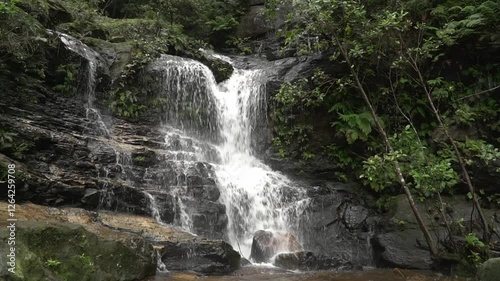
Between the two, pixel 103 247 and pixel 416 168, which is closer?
pixel 103 247

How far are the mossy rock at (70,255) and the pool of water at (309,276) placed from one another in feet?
1.93

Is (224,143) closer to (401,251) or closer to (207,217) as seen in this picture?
(207,217)

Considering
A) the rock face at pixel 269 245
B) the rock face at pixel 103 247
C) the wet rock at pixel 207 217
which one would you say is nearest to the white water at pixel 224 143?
the wet rock at pixel 207 217

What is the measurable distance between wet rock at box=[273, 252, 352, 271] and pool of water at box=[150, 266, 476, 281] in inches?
13.3

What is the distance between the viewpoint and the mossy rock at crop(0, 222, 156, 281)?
169 inches

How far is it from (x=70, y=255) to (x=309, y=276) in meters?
4.02

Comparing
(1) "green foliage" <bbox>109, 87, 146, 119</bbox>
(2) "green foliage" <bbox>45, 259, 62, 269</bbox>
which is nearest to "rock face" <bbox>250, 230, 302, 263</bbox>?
(2) "green foliage" <bbox>45, 259, 62, 269</bbox>

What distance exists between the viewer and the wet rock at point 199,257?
6.80 meters

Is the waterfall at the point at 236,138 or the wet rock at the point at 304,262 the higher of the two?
the waterfall at the point at 236,138

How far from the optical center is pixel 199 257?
694 cm

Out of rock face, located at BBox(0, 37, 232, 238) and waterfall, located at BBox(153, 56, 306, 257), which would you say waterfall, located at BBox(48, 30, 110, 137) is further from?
waterfall, located at BBox(153, 56, 306, 257)

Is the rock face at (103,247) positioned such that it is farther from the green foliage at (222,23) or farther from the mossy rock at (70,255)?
the green foliage at (222,23)

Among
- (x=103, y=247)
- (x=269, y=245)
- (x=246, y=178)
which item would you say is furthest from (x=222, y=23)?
(x=103, y=247)

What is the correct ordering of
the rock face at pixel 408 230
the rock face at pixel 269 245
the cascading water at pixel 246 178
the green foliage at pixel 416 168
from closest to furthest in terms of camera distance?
1. the green foliage at pixel 416 168
2. the rock face at pixel 269 245
3. the rock face at pixel 408 230
4. the cascading water at pixel 246 178
